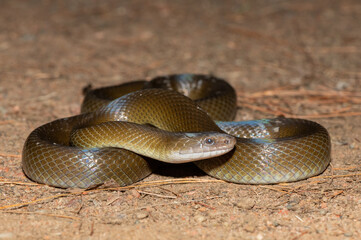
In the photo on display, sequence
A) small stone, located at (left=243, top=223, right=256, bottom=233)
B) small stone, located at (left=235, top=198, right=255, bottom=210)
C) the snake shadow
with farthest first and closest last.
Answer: the snake shadow < small stone, located at (left=235, top=198, right=255, bottom=210) < small stone, located at (left=243, top=223, right=256, bottom=233)

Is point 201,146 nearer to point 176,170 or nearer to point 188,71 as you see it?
point 176,170

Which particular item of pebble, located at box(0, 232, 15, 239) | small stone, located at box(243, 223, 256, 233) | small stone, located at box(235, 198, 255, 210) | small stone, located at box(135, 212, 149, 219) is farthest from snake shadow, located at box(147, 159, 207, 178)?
pebble, located at box(0, 232, 15, 239)

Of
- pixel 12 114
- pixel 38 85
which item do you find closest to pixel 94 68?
pixel 38 85

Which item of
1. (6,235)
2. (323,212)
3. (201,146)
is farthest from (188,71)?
(6,235)

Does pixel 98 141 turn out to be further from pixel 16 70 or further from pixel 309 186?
pixel 16 70

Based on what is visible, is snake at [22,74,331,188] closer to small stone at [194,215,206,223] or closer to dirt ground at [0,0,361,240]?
dirt ground at [0,0,361,240]

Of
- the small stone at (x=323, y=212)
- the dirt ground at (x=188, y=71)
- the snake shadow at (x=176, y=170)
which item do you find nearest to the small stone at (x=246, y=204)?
the dirt ground at (x=188, y=71)

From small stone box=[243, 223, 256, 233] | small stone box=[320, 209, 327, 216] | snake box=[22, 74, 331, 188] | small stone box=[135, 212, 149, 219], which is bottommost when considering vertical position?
small stone box=[320, 209, 327, 216]

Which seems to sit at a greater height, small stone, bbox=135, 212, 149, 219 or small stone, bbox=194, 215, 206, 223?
small stone, bbox=135, 212, 149, 219

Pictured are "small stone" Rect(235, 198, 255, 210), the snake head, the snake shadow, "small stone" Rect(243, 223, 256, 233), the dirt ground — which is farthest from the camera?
the snake shadow
